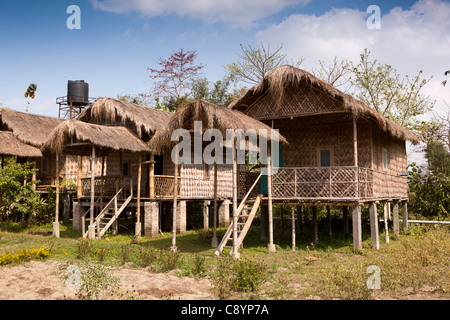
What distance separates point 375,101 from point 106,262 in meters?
20.6

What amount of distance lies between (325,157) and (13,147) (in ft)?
44.5

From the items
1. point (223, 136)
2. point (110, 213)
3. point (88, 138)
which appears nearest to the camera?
point (223, 136)

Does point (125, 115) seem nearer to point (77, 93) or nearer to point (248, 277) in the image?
point (248, 277)

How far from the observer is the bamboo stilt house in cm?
1182

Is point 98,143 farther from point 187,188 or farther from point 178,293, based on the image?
point 178,293

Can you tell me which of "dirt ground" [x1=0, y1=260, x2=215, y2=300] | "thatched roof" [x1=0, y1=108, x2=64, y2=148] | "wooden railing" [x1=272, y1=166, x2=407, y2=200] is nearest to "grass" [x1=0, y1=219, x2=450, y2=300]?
"dirt ground" [x1=0, y1=260, x2=215, y2=300]

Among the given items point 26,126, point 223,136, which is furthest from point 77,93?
point 223,136

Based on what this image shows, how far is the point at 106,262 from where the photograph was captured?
9.96 metres

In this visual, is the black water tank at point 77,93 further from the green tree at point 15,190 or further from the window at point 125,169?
the window at point 125,169

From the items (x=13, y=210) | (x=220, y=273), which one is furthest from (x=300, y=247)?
(x=13, y=210)

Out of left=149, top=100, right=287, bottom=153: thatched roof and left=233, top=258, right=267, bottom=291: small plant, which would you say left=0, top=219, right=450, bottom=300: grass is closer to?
left=233, top=258, right=267, bottom=291: small plant

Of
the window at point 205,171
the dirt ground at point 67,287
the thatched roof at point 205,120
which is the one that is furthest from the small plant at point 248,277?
the window at point 205,171

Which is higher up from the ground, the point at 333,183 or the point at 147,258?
the point at 333,183

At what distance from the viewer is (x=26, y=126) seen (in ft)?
66.2
